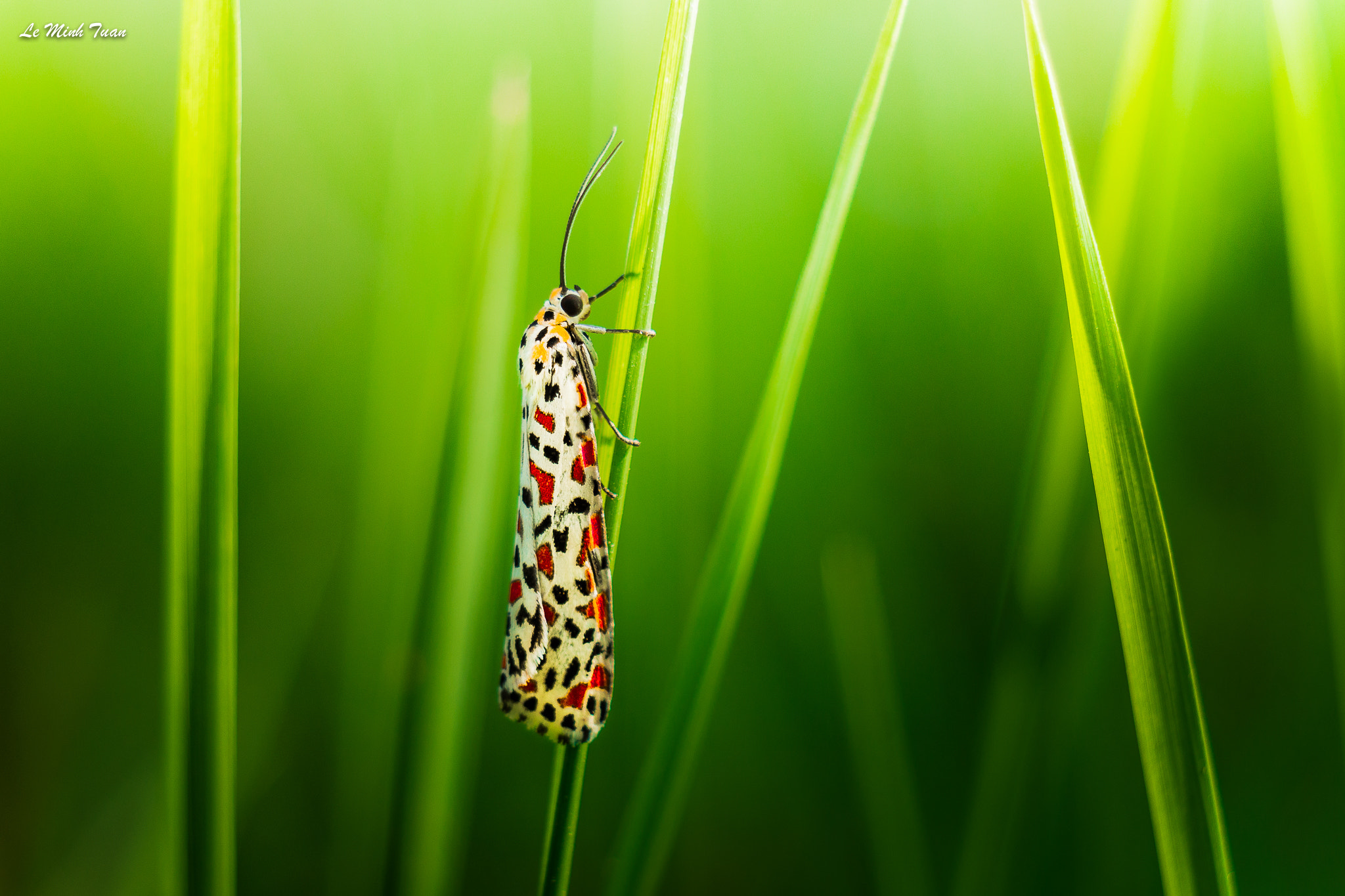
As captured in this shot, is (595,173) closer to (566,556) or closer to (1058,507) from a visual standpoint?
(566,556)

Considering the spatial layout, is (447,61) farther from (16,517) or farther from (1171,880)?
(1171,880)

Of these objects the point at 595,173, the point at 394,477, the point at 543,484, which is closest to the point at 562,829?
the point at 543,484

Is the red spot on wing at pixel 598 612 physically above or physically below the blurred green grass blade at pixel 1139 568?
below

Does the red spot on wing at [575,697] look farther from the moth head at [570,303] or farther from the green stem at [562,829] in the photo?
the moth head at [570,303]

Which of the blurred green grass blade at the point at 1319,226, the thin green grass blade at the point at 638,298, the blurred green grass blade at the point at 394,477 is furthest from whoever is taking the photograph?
the blurred green grass blade at the point at 394,477

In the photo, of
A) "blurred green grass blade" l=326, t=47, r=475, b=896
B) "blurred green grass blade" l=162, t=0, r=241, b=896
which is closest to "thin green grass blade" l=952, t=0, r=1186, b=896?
"blurred green grass blade" l=326, t=47, r=475, b=896

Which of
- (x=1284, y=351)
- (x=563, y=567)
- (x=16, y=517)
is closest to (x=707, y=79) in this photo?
(x=563, y=567)

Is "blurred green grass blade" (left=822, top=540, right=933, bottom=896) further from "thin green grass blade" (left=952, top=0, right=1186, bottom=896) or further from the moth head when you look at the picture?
the moth head

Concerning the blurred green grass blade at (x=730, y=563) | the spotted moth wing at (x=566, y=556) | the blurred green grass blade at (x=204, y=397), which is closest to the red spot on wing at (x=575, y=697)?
the spotted moth wing at (x=566, y=556)
